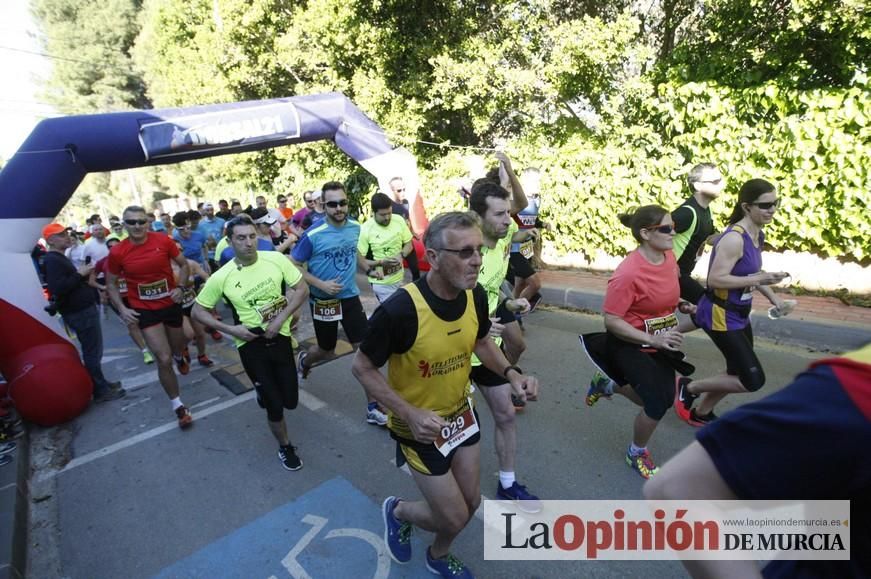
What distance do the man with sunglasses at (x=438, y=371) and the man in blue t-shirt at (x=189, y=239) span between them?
7.21 metres

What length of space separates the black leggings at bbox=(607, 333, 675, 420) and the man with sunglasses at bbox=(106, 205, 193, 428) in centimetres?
412

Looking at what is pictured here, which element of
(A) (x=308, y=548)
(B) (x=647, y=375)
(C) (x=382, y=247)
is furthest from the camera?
(C) (x=382, y=247)

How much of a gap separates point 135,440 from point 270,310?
2.21 metres

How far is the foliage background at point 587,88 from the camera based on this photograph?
6109 mm

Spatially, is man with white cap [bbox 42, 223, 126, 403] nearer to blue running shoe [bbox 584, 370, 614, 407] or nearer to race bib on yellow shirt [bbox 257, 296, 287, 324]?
race bib on yellow shirt [bbox 257, 296, 287, 324]

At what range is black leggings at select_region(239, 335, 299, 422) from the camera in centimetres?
371

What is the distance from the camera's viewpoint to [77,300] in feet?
17.7

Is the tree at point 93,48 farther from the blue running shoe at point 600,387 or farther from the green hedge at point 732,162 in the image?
the blue running shoe at point 600,387

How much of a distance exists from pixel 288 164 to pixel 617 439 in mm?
16868

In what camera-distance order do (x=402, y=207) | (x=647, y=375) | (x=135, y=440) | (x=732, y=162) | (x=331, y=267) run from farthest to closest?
(x=402, y=207), (x=732, y=162), (x=331, y=267), (x=135, y=440), (x=647, y=375)

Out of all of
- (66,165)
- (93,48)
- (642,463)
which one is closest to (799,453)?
(642,463)

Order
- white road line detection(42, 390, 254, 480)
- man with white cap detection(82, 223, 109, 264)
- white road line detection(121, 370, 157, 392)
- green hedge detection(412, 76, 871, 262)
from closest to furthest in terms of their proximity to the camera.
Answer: white road line detection(42, 390, 254, 480) → green hedge detection(412, 76, 871, 262) → white road line detection(121, 370, 157, 392) → man with white cap detection(82, 223, 109, 264)

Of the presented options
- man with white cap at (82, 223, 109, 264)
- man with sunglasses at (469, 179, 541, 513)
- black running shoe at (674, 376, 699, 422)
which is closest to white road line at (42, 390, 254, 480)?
man with sunglasses at (469, 179, 541, 513)

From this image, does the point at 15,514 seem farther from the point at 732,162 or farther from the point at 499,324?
the point at 732,162
